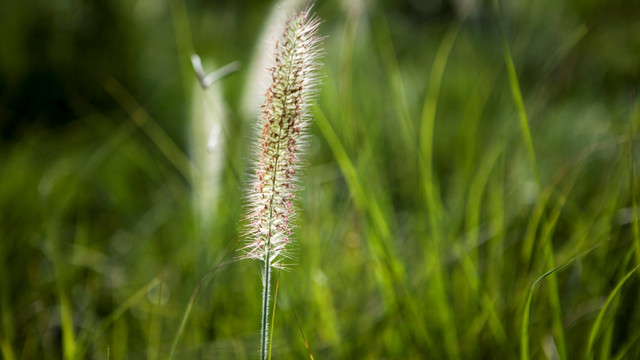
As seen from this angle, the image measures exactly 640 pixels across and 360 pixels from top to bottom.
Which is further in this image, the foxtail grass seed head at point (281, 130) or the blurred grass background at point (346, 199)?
the blurred grass background at point (346, 199)

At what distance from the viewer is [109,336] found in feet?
4.42

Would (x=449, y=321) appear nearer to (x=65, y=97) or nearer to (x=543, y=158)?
(x=543, y=158)

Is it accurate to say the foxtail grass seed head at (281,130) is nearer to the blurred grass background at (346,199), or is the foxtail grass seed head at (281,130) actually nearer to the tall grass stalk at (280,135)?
the tall grass stalk at (280,135)

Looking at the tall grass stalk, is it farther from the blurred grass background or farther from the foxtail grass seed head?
the blurred grass background

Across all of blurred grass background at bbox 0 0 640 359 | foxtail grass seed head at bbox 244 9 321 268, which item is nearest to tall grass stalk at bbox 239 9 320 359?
foxtail grass seed head at bbox 244 9 321 268

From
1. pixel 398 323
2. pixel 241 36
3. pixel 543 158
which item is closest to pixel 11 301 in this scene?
pixel 398 323

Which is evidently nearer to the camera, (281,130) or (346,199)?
Answer: (281,130)

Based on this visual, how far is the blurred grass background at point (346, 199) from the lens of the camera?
113cm

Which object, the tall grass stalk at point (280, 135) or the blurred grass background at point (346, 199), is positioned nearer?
the tall grass stalk at point (280, 135)

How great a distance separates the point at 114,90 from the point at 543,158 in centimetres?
188

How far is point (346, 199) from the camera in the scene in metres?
1.74

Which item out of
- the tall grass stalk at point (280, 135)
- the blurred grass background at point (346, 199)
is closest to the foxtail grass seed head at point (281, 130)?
the tall grass stalk at point (280, 135)

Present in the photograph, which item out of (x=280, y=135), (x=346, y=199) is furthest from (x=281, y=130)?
(x=346, y=199)

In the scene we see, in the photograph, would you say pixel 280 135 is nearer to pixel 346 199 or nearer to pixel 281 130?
pixel 281 130
